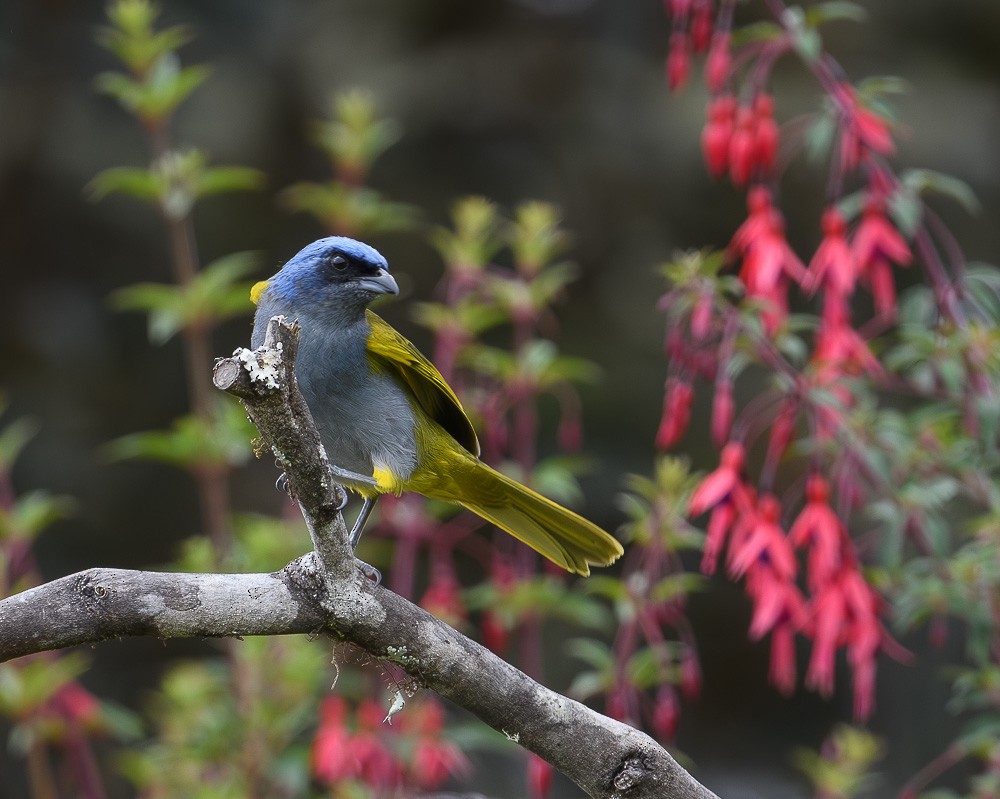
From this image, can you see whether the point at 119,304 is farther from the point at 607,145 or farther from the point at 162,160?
the point at 607,145

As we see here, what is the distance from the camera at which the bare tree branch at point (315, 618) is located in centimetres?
184

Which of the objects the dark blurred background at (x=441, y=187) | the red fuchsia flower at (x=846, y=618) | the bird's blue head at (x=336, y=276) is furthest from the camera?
the dark blurred background at (x=441, y=187)

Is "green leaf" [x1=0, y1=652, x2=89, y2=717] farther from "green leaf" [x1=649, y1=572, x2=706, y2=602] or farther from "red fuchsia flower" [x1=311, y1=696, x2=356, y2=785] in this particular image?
"green leaf" [x1=649, y1=572, x2=706, y2=602]

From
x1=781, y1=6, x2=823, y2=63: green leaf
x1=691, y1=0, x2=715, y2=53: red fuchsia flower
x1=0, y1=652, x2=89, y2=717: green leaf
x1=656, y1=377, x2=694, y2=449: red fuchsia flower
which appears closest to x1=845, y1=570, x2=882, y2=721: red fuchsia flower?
x1=656, y1=377, x2=694, y2=449: red fuchsia flower

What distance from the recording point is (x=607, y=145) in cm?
677

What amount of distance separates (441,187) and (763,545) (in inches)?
162

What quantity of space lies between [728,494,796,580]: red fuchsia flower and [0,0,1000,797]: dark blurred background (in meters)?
3.28

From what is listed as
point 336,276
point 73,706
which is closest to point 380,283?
point 336,276

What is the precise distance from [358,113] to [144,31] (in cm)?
63

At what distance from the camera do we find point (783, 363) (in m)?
2.90

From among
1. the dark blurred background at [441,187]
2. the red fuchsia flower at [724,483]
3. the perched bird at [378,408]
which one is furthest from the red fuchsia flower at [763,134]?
the dark blurred background at [441,187]

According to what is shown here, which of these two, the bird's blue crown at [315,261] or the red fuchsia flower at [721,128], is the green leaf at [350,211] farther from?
the red fuchsia flower at [721,128]

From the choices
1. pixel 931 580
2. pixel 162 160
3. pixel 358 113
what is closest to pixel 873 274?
pixel 931 580

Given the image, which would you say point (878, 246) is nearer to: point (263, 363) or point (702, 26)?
point (702, 26)
